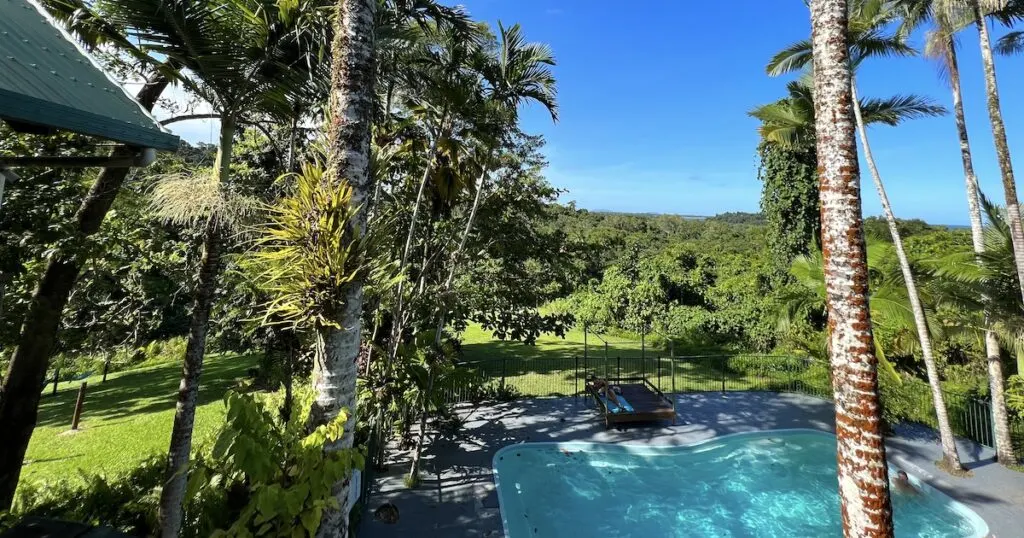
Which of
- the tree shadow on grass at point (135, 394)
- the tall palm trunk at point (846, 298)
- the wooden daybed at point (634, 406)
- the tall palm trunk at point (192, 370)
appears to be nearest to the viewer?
the tall palm trunk at point (846, 298)

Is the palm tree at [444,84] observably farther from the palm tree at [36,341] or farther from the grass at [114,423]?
the grass at [114,423]

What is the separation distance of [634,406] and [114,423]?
13648 millimetres

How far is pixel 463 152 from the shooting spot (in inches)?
367

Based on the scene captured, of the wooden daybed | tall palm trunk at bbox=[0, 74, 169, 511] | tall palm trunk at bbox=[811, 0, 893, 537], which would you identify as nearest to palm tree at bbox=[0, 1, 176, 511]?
tall palm trunk at bbox=[0, 74, 169, 511]

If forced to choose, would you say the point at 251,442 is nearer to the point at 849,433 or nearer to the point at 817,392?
the point at 849,433

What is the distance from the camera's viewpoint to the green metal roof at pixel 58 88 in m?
1.77

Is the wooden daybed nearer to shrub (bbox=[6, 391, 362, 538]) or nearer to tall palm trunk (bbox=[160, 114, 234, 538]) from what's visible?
shrub (bbox=[6, 391, 362, 538])

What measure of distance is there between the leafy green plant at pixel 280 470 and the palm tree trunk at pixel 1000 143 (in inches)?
424

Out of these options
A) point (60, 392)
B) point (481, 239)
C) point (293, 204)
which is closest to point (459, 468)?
point (481, 239)

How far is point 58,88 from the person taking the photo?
2061 millimetres

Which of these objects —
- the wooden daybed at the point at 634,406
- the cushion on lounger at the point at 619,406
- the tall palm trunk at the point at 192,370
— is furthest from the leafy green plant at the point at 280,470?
the cushion on lounger at the point at 619,406

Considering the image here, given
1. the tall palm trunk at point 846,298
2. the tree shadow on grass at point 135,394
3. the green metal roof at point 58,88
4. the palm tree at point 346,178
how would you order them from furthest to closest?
the tree shadow on grass at point 135,394 < the tall palm trunk at point 846,298 < the palm tree at point 346,178 < the green metal roof at point 58,88

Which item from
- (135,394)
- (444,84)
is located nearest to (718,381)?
(444,84)

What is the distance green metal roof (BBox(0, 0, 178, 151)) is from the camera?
69.7 inches
